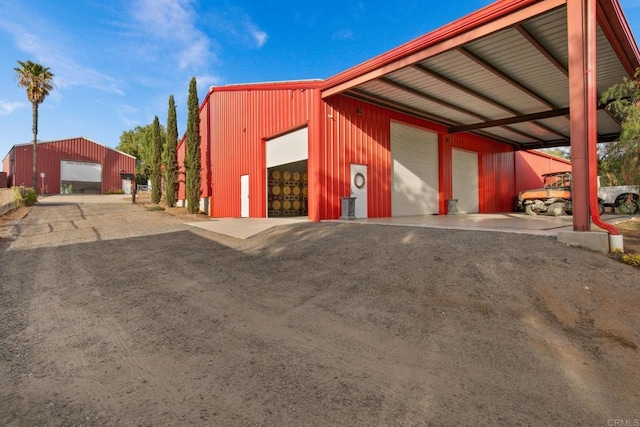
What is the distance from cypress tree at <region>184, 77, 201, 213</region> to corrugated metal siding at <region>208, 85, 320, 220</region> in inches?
31.4

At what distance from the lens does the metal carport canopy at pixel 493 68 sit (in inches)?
243

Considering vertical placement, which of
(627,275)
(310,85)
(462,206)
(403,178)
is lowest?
(627,275)

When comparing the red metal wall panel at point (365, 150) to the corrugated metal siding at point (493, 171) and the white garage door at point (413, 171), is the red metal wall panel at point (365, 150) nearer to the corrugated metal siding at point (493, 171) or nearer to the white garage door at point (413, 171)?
the white garage door at point (413, 171)

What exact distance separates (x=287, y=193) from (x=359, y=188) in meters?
4.67

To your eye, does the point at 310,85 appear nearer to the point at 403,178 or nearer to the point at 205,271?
the point at 403,178

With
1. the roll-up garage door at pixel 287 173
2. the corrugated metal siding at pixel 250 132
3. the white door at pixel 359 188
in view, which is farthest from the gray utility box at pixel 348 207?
the roll-up garage door at pixel 287 173

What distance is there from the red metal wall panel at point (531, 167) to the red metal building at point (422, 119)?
136cm

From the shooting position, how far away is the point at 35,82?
26.9m

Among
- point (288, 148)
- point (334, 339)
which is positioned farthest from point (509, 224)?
point (288, 148)

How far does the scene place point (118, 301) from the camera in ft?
12.6

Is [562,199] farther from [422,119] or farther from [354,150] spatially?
[354,150]

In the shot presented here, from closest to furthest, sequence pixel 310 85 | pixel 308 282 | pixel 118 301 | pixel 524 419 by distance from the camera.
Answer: pixel 524 419 < pixel 118 301 < pixel 308 282 < pixel 310 85

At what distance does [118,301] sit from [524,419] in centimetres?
435

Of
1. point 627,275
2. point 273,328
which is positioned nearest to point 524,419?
point 273,328
